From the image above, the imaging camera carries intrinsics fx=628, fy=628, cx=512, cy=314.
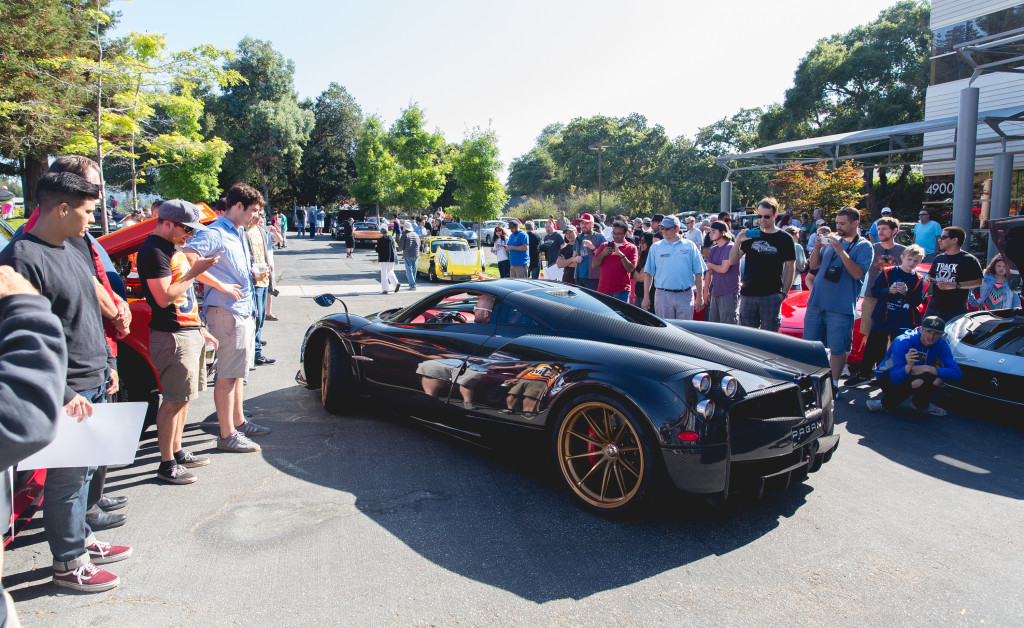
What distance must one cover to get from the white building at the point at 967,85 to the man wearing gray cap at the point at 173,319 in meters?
22.4

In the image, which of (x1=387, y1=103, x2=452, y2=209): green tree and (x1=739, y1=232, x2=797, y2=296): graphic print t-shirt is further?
(x1=387, y1=103, x2=452, y2=209): green tree

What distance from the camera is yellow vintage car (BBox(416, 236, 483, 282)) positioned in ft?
55.9

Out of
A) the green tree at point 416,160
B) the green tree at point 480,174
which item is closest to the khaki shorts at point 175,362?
the green tree at point 480,174

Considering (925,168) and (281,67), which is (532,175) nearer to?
(281,67)

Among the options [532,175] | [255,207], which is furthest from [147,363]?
[532,175]

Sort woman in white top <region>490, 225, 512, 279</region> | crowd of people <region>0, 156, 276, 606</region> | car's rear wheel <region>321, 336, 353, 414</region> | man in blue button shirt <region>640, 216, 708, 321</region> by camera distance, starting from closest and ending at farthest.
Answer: crowd of people <region>0, 156, 276, 606</region> → car's rear wheel <region>321, 336, 353, 414</region> → man in blue button shirt <region>640, 216, 708, 321</region> → woman in white top <region>490, 225, 512, 279</region>

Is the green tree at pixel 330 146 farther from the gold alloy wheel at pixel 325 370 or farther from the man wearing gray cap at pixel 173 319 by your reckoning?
the man wearing gray cap at pixel 173 319

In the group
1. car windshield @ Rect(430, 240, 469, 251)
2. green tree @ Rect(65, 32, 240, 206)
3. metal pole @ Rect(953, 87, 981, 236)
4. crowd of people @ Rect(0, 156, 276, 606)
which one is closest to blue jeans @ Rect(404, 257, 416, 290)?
car windshield @ Rect(430, 240, 469, 251)

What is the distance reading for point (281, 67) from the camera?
46.7 metres

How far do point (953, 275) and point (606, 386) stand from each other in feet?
16.5

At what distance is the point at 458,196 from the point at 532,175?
188 feet

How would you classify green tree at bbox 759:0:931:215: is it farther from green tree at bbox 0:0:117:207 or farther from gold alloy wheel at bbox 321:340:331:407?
gold alloy wheel at bbox 321:340:331:407

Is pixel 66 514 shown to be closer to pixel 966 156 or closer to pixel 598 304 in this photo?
pixel 598 304

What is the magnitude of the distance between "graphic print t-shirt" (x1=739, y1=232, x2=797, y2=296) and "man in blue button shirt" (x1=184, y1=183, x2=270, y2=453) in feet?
15.8
